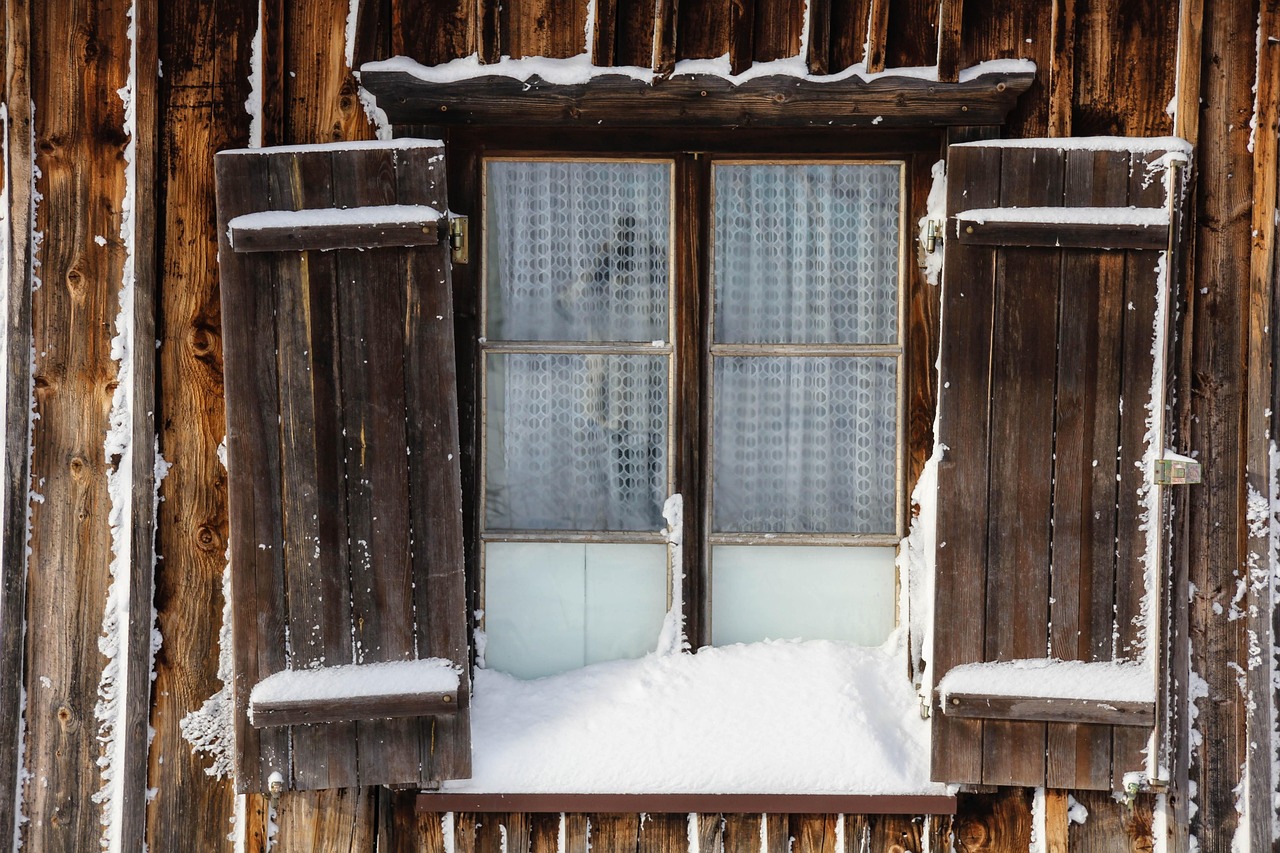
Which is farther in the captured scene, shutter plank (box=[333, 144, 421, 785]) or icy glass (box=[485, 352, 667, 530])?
icy glass (box=[485, 352, 667, 530])

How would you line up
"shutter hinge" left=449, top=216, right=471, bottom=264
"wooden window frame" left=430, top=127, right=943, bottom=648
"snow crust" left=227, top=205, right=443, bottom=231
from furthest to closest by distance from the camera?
"wooden window frame" left=430, top=127, right=943, bottom=648 → "shutter hinge" left=449, top=216, right=471, bottom=264 → "snow crust" left=227, top=205, right=443, bottom=231

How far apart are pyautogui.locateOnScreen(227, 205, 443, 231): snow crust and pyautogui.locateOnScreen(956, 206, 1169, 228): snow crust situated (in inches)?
48.1

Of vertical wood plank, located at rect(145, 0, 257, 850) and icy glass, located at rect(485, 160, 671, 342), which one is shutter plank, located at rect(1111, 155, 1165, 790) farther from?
vertical wood plank, located at rect(145, 0, 257, 850)

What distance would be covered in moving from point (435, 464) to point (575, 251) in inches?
26.9

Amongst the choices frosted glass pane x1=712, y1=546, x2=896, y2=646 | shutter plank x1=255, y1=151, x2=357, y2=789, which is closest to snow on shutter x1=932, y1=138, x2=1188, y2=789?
frosted glass pane x1=712, y1=546, x2=896, y2=646

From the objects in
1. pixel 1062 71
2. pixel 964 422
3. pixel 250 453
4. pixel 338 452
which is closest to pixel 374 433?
pixel 338 452

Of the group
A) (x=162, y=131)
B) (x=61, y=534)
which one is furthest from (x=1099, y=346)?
(x=61, y=534)

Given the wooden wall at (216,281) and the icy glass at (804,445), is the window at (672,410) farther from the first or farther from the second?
the wooden wall at (216,281)

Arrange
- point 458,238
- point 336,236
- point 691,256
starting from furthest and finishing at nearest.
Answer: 1. point 691,256
2. point 458,238
3. point 336,236

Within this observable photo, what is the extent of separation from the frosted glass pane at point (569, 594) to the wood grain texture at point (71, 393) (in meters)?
0.96

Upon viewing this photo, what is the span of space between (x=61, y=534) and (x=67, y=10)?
50.4 inches

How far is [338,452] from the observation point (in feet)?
6.84

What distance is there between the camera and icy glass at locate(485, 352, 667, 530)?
2385 mm

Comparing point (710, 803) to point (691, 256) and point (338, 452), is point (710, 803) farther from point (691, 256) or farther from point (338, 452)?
point (691, 256)
